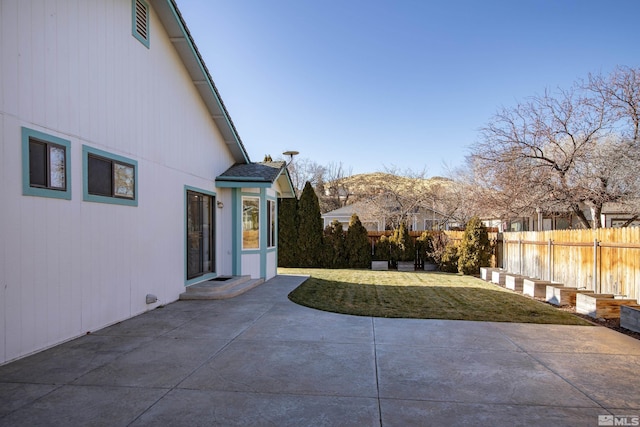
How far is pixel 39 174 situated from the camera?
4.54 metres

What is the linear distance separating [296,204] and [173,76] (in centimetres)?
891

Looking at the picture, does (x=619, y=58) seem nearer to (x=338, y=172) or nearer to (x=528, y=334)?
(x=528, y=334)

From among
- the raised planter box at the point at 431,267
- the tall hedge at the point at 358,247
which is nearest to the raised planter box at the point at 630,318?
the raised planter box at the point at 431,267

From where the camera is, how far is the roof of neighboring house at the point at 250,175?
9648 mm

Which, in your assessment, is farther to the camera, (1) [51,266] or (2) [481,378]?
(1) [51,266]

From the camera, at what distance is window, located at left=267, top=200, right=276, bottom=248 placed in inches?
446

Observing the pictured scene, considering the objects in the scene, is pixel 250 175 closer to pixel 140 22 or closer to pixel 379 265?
pixel 140 22

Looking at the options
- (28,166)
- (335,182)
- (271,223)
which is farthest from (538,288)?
(335,182)

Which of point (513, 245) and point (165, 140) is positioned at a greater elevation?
point (165, 140)

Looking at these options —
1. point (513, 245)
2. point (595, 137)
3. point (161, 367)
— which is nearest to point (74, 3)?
point (161, 367)

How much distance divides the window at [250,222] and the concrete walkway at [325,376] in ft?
14.2

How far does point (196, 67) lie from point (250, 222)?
13.6 ft

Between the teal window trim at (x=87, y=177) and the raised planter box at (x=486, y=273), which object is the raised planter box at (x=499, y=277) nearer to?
the raised planter box at (x=486, y=273)

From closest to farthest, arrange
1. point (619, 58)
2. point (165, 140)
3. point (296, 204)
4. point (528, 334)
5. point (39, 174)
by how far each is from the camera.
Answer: point (39, 174) < point (528, 334) < point (165, 140) < point (619, 58) < point (296, 204)
